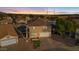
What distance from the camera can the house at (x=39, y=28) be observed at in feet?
9.07

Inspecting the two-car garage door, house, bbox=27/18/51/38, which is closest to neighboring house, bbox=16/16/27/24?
house, bbox=27/18/51/38

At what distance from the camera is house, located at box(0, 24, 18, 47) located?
2762 mm

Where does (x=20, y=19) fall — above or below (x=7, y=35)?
above

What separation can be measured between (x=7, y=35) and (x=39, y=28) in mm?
520

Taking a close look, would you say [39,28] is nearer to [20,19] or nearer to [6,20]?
[20,19]

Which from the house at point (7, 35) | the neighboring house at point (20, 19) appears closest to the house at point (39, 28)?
the neighboring house at point (20, 19)

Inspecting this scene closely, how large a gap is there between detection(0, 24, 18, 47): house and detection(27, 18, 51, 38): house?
0.25 metres

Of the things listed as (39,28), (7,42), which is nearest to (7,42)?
(7,42)

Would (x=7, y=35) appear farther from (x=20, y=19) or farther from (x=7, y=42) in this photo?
(x=20, y=19)

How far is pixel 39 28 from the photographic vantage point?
9.11 feet

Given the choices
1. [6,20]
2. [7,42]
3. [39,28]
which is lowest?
[7,42]

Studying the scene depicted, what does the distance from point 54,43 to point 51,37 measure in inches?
4.4
